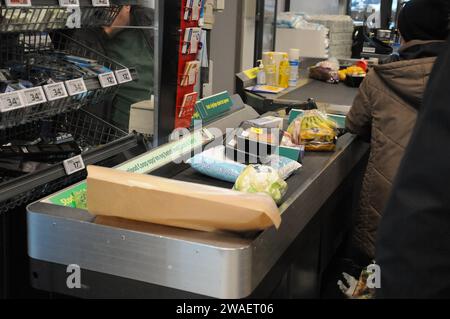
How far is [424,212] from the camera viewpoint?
86 centimetres

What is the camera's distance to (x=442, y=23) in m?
2.17

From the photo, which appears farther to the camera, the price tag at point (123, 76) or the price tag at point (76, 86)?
the price tag at point (123, 76)

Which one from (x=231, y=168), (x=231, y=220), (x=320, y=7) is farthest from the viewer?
(x=320, y=7)

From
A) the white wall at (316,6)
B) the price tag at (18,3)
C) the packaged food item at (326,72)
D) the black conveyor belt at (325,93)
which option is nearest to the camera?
the price tag at (18,3)

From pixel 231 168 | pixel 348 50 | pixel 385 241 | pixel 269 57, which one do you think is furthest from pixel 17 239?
pixel 348 50

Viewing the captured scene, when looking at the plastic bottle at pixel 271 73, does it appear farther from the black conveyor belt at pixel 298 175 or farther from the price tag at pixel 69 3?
the price tag at pixel 69 3

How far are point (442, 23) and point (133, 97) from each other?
1.28m

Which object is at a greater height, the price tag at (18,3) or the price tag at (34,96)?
the price tag at (18,3)

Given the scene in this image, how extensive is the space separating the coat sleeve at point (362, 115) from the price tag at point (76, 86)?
1039 mm

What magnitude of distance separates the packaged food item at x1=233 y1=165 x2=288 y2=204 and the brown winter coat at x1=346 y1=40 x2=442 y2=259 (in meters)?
0.70

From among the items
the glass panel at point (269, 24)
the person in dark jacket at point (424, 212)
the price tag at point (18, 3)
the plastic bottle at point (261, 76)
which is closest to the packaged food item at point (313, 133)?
the price tag at point (18, 3)

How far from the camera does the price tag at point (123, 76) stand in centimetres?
220

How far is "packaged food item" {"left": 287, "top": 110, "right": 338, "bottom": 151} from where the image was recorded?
2078mm

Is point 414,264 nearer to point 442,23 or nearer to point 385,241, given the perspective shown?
point 385,241
